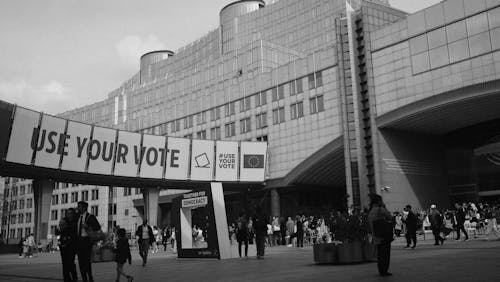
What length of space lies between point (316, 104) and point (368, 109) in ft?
36.5

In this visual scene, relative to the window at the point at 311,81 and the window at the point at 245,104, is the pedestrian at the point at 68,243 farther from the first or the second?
the window at the point at 245,104

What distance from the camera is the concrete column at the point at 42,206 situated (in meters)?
50.4

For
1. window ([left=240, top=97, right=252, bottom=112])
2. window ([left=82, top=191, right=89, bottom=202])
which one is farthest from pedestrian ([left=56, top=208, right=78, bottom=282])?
window ([left=82, top=191, right=89, bottom=202])

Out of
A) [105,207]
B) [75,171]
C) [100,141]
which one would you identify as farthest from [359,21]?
[105,207]

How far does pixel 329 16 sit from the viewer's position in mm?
89562

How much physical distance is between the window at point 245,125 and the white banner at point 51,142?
2683 centimetres

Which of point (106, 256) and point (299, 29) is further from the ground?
point (299, 29)

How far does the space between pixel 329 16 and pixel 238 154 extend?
41.2 m

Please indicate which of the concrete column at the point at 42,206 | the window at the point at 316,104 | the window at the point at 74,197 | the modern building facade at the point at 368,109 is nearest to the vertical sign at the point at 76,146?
the concrete column at the point at 42,206

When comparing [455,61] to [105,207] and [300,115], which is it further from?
[105,207]

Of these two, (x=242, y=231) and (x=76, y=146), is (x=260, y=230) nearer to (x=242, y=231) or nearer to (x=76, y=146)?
(x=242, y=231)

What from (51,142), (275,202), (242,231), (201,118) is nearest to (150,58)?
(201,118)

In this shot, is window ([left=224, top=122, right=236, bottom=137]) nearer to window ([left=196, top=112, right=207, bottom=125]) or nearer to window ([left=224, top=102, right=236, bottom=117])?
window ([left=224, top=102, right=236, bottom=117])

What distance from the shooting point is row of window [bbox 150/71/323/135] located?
59.4 metres
